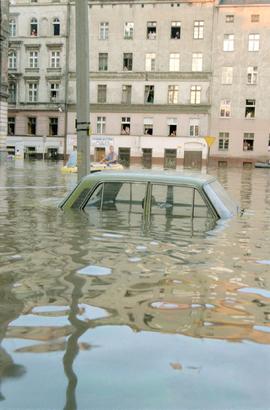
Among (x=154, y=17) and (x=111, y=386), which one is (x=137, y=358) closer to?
(x=111, y=386)

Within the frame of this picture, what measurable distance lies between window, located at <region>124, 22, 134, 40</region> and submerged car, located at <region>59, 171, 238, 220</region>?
2211 inches

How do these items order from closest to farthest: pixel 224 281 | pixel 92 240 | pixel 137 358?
pixel 137 358 → pixel 224 281 → pixel 92 240

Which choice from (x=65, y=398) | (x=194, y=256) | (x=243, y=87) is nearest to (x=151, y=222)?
(x=194, y=256)

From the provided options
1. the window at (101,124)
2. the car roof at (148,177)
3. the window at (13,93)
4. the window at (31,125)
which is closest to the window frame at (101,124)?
the window at (101,124)

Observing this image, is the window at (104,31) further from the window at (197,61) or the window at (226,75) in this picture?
the window at (226,75)

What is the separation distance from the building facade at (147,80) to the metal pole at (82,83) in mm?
46985

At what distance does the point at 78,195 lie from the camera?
8156mm

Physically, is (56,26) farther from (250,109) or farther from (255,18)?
(250,109)

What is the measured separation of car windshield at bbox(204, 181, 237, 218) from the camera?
24.5 feet

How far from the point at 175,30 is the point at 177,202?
185 feet

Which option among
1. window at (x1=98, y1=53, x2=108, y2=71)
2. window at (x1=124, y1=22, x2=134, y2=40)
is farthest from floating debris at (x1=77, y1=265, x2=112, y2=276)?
window at (x1=124, y1=22, x2=134, y2=40)

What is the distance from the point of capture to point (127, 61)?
6103 centimetres

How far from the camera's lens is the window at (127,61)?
6084cm

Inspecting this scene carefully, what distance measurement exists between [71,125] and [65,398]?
5945 cm
